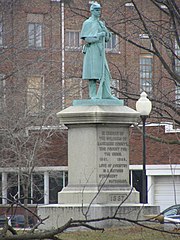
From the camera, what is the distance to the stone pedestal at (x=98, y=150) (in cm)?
2058

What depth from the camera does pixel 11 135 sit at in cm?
3916

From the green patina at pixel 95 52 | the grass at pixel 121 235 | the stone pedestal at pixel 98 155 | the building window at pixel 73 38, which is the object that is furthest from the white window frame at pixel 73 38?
the grass at pixel 121 235

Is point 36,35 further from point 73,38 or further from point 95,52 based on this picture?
point 95,52

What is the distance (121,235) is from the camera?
17609 millimetres

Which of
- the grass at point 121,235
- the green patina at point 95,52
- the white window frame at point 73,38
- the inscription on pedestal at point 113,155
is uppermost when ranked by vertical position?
the white window frame at point 73,38

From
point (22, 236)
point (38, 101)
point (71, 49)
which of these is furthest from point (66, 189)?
point (71, 49)

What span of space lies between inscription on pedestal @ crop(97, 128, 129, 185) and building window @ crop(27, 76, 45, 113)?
19835 mm

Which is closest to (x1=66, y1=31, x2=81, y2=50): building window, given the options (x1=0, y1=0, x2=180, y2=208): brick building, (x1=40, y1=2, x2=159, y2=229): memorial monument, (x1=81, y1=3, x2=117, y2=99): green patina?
(x1=0, y1=0, x2=180, y2=208): brick building

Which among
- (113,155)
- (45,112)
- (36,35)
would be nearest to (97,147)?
(113,155)

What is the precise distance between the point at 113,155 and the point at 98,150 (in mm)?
369

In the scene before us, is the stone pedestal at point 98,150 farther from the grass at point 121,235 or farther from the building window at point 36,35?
the building window at point 36,35

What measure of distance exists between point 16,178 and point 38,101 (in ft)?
12.4

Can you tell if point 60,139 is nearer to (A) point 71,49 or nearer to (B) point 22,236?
(A) point 71,49

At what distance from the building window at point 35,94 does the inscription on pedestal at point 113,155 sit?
19.8 meters
